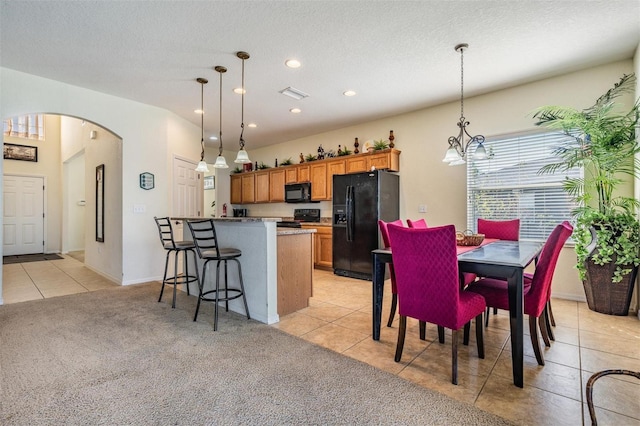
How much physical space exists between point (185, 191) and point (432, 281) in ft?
16.0

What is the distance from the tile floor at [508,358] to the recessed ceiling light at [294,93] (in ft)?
9.12

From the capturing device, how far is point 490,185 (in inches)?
169

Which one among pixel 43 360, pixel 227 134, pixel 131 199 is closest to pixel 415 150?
pixel 227 134

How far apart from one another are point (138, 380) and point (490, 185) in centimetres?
451

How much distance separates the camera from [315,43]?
300 centimetres

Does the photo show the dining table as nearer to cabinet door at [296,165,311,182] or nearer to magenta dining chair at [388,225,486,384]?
magenta dining chair at [388,225,486,384]

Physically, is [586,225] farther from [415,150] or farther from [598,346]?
[415,150]

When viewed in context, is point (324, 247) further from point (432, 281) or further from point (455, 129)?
point (432, 281)

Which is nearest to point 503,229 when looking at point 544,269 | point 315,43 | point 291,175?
point 544,269

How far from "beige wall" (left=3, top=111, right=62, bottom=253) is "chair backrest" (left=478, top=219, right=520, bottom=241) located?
9.63m

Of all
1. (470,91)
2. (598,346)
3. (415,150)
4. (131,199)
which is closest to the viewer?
(598,346)

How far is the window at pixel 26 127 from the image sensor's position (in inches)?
283

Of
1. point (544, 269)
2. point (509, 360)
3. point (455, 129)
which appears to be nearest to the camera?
point (544, 269)

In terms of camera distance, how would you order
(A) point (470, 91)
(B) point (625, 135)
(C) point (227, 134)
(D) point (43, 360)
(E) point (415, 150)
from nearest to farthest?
1. (D) point (43, 360)
2. (B) point (625, 135)
3. (A) point (470, 91)
4. (E) point (415, 150)
5. (C) point (227, 134)
